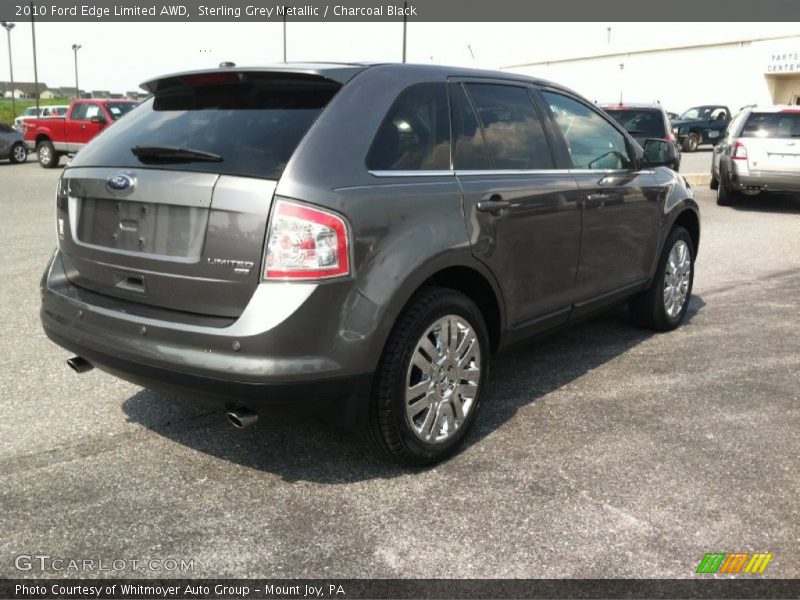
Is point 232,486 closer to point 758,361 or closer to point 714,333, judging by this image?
point 758,361

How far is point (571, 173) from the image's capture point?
4.45 meters

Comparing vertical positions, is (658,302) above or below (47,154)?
below

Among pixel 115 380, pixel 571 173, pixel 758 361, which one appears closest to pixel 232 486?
pixel 115 380

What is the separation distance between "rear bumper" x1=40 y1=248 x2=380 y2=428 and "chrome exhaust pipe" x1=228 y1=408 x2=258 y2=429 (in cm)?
3

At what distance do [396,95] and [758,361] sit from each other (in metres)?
3.22

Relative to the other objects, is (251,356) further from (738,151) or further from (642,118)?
(642,118)

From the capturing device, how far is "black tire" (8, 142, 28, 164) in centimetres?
2339

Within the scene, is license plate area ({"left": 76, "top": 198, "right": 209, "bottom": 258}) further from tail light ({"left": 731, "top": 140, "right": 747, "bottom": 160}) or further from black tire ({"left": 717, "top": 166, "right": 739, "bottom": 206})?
black tire ({"left": 717, "top": 166, "right": 739, "bottom": 206})

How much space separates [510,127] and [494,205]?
0.60 meters

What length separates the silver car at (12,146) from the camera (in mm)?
23031

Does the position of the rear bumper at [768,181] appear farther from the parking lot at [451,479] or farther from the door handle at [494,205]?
the door handle at [494,205]

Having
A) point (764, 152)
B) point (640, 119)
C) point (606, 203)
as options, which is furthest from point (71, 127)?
point (606, 203)

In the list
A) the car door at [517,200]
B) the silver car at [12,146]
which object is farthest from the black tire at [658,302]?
the silver car at [12,146]

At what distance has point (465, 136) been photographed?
3.80m
